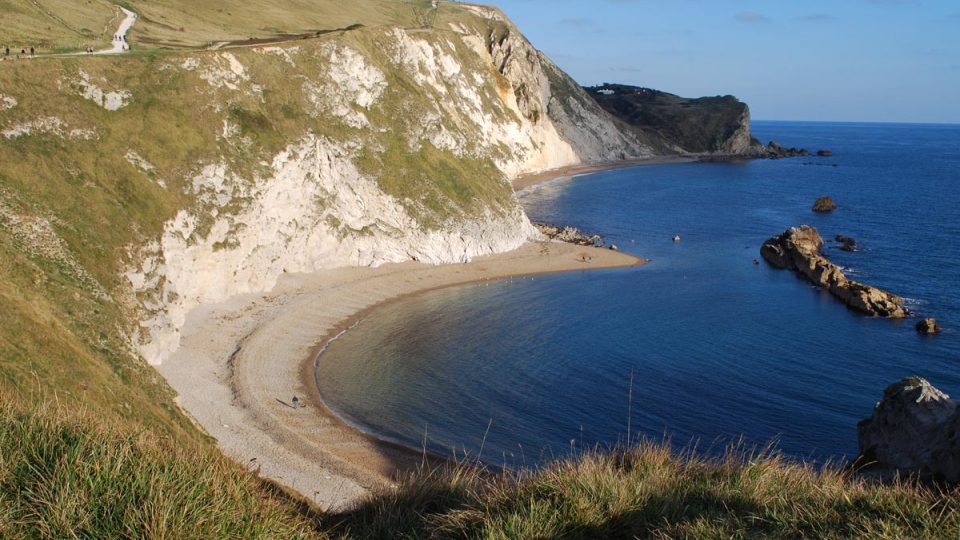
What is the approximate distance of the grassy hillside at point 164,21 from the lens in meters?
66.2

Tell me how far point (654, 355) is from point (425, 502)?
130 feet

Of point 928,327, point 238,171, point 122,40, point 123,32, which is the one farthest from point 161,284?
point 928,327

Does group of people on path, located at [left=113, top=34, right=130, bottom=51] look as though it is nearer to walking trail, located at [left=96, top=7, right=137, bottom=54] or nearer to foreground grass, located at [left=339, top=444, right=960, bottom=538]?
walking trail, located at [left=96, top=7, right=137, bottom=54]

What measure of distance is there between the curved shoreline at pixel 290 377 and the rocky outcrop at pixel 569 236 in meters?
20.1

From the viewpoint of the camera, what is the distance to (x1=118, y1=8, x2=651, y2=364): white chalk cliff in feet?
160

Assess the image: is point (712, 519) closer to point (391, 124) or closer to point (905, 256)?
point (391, 124)

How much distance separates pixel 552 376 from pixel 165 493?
121 feet

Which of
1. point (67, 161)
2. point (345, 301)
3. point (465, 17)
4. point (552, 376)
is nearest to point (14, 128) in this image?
point (67, 161)

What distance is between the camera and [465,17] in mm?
139375

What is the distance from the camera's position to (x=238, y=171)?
55969mm

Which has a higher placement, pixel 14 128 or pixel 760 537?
pixel 14 128

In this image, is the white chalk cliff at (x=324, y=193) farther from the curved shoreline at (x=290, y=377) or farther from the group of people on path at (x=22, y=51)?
the group of people on path at (x=22, y=51)

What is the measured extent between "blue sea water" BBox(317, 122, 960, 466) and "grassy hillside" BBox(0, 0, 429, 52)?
3923 centimetres

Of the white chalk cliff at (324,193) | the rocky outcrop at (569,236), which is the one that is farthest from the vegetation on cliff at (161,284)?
the rocky outcrop at (569,236)
